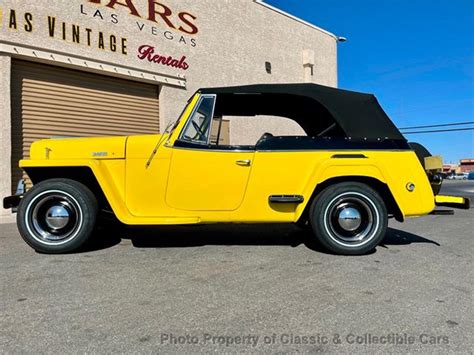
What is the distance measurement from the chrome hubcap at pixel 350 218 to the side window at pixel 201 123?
162 cm

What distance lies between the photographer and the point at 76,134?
8062 mm

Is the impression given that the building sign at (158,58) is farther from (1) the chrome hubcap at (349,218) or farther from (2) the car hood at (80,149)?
(1) the chrome hubcap at (349,218)

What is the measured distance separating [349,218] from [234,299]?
1860 mm

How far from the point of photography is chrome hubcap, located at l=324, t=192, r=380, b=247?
4.00 meters

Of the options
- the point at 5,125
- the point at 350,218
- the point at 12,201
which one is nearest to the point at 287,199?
the point at 350,218

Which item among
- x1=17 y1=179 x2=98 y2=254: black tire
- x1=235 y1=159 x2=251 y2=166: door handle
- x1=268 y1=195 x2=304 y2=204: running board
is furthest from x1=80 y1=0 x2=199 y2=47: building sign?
x1=268 y1=195 x2=304 y2=204: running board

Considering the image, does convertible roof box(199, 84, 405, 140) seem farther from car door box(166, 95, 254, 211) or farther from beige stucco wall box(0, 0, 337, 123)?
beige stucco wall box(0, 0, 337, 123)

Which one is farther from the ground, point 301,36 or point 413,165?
point 301,36

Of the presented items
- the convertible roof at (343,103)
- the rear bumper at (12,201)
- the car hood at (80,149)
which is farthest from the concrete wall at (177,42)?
the convertible roof at (343,103)

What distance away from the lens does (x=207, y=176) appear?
3.99m

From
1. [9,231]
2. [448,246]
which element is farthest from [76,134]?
[448,246]

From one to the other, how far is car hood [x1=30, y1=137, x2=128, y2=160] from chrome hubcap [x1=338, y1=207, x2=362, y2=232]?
2506mm

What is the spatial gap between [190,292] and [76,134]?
20.9ft

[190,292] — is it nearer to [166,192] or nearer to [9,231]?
[166,192]
